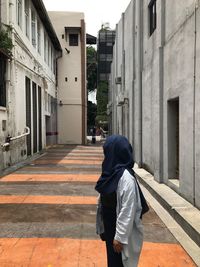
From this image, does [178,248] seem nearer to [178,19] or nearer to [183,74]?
[183,74]

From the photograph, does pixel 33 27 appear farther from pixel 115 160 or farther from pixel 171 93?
pixel 115 160

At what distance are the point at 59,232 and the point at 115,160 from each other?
10.9 feet

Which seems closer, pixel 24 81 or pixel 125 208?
pixel 125 208

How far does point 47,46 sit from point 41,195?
19676 millimetres

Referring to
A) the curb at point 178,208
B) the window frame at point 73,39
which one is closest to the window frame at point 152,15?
the curb at point 178,208

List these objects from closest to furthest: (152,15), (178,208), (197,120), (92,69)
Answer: (197,120)
(178,208)
(152,15)
(92,69)

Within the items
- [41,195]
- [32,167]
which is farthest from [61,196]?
[32,167]

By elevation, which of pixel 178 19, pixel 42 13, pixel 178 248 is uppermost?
pixel 42 13

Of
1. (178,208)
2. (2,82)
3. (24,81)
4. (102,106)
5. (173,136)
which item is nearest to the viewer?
(178,208)

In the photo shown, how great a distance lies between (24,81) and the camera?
18.0 m

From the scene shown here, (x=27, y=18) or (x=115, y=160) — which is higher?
(x=27, y=18)

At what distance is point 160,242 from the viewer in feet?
19.7

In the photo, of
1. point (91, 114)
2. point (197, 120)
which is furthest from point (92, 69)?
point (197, 120)

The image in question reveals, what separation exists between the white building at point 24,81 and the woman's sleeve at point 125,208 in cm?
1074
